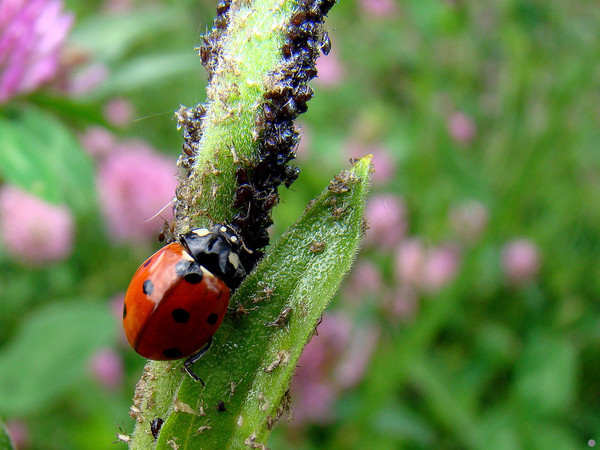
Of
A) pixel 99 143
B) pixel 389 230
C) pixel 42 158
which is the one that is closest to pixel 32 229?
pixel 99 143

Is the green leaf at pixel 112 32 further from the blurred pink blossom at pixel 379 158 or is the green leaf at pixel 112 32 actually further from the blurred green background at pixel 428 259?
the blurred pink blossom at pixel 379 158

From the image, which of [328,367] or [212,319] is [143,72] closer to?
[328,367]

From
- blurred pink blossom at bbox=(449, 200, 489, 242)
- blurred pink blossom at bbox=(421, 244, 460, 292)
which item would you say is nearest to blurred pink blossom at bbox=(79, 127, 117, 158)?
blurred pink blossom at bbox=(421, 244, 460, 292)

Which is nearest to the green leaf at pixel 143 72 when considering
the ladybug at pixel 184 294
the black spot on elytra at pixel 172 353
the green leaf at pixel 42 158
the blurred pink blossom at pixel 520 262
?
the green leaf at pixel 42 158

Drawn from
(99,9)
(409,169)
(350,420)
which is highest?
(99,9)

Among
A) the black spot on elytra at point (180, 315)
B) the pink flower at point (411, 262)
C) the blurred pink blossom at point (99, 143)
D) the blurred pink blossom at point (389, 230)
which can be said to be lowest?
the black spot on elytra at point (180, 315)

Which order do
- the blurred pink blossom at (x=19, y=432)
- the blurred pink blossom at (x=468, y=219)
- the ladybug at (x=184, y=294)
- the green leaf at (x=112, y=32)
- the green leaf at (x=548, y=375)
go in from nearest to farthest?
the ladybug at (x=184, y=294) → the blurred pink blossom at (x=19, y=432) → the green leaf at (x=112, y=32) → the green leaf at (x=548, y=375) → the blurred pink blossom at (x=468, y=219)

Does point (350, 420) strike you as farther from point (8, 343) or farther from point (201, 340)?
point (201, 340)

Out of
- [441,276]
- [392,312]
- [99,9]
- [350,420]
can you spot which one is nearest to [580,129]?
[441,276]
